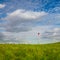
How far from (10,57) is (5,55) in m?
0.81

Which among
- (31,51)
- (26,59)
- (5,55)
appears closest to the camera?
(26,59)

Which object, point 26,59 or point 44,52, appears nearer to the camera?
point 26,59

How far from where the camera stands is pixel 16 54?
20.1 m

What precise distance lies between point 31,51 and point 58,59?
4.13 metres

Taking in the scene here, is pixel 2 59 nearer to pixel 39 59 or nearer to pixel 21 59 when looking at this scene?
pixel 21 59

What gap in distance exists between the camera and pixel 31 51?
2175 cm

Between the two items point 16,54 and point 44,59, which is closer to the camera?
point 44,59

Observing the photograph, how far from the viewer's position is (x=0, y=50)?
2202cm

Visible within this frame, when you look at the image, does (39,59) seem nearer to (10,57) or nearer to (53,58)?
(53,58)

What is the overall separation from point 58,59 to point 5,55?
4.81 meters

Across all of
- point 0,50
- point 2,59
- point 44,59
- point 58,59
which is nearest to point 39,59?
point 44,59

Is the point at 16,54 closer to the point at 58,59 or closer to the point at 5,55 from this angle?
the point at 5,55

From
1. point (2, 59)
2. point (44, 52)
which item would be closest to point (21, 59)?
point (2, 59)

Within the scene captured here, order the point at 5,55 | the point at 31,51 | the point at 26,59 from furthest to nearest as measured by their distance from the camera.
Answer: the point at 31,51 → the point at 5,55 → the point at 26,59
